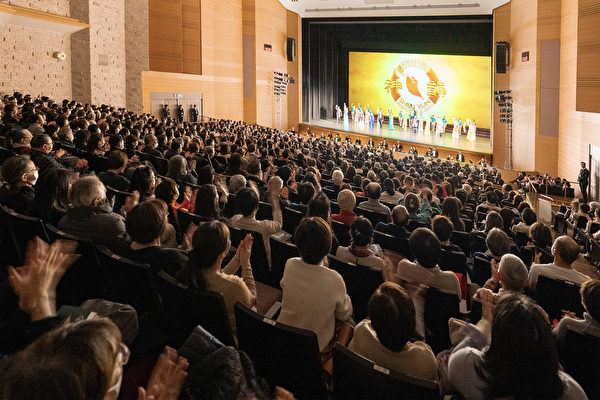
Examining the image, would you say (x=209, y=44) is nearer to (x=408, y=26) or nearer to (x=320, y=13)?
(x=320, y=13)

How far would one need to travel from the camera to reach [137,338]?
7.96 ft

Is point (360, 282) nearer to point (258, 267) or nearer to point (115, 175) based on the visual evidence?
point (258, 267)

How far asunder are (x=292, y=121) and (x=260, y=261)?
2671 cm

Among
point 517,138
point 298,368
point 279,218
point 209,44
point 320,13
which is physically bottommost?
point 298,368

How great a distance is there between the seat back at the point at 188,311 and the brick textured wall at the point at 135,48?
18246mm

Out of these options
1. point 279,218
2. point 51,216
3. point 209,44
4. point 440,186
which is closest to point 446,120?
point 209,44

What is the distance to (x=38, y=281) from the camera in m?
1.88

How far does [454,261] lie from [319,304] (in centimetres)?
222

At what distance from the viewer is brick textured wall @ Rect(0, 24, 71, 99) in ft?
46.2

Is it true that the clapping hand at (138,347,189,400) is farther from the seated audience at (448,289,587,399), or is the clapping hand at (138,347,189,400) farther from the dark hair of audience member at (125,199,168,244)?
the dark hair of audience member at (125,199,168,244)

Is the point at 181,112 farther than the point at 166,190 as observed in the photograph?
Yes

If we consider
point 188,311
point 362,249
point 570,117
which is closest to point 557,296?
point 362,249

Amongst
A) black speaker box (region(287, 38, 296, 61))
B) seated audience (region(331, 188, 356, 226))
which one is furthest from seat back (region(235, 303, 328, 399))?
black speaker box (region(287, 38, 296, 61))

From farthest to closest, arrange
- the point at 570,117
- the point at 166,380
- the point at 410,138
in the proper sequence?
the point at 410,138 → the point at 570,117 → the point at 166,380
